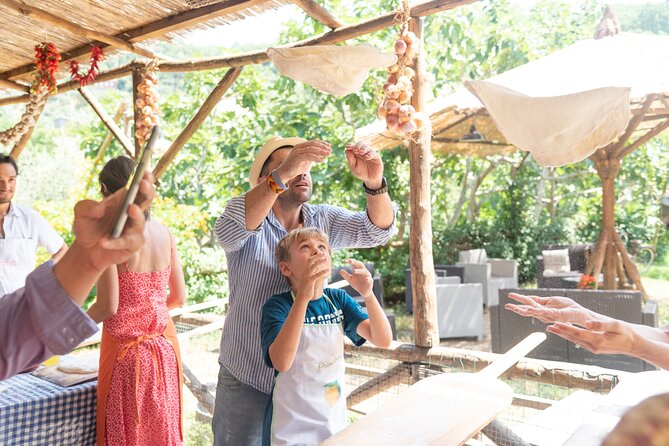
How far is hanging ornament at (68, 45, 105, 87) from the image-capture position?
4.42 metres

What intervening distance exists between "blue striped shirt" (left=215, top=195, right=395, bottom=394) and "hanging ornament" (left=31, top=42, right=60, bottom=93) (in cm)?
311

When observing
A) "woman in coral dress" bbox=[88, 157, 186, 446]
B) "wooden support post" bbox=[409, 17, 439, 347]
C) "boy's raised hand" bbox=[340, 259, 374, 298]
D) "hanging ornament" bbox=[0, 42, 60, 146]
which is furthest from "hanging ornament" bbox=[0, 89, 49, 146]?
"boy's raised hand" bbox=[340, 259, 374, 298]

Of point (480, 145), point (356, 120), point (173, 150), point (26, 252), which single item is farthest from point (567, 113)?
point (356, 120)

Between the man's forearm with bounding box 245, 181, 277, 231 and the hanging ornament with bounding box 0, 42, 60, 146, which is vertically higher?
the hanging ornament with bounding box 0, 42, 60, 146

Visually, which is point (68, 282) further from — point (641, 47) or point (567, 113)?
point (641, 47)

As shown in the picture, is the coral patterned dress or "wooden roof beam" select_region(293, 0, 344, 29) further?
"wooden roof beam" select_region(293, 0, 344, 29)

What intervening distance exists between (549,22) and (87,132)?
9.62 meters

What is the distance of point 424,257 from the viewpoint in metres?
3.53

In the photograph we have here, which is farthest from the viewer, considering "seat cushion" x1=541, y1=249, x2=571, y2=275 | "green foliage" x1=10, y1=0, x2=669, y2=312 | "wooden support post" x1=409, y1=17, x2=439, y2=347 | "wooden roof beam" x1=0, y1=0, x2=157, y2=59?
"seat cushion" x1=541, y1=249, x2=571, y2=275

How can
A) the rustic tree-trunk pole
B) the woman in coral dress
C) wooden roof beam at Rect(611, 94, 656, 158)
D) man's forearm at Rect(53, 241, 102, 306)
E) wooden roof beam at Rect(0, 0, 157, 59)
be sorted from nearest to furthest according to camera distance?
man's forearm at Rect(53, 241, 102, 306) → the woman in coral dress → wooden roof beam at Rect(0, 0, 157, 59) → wooden roof beam at Rect(611, 94, 656, 158) → the rustic tree-trunk pole

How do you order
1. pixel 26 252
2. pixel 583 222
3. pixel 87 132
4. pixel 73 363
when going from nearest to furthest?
pixel 73 363 < pixel 26 252 < pixel 87 132 < pixel 583 222

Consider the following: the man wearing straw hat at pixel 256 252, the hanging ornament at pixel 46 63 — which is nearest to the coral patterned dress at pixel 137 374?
the man wearing straw hat at pixel 256 252

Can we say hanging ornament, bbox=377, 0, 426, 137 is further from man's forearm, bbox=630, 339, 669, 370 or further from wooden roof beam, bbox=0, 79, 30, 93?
wooden roof beam, bbox=0, 79, 30, 93

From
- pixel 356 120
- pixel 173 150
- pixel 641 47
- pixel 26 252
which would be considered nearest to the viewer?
pixel 26 252
